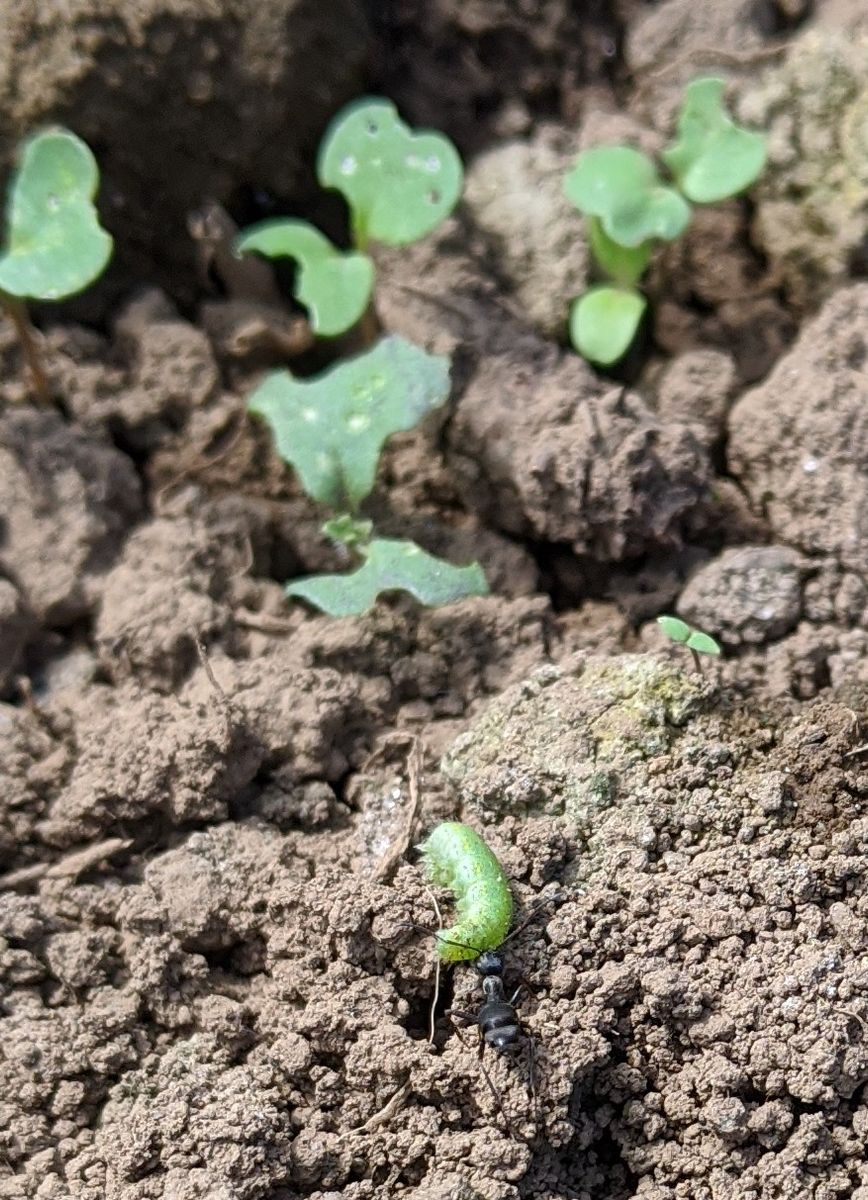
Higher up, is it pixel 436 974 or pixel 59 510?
pixel 59 510

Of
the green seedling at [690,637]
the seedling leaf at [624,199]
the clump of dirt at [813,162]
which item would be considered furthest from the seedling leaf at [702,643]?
the clump of dirt at [813,162]

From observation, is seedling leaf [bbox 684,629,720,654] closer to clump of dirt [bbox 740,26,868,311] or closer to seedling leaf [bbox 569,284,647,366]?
seedling leaf [bbox 569,284,647,366]

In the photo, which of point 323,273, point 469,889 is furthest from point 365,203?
point 469,889

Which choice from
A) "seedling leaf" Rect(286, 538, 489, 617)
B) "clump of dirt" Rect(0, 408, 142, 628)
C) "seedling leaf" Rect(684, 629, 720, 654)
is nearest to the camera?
"seedling leaf" Rect(684, 629, 720, 654)

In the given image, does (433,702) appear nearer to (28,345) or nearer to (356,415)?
(356,415)

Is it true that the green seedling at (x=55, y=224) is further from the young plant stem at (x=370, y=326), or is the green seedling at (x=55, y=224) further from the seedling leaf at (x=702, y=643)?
the seedling leaf at (x=702, y=643)

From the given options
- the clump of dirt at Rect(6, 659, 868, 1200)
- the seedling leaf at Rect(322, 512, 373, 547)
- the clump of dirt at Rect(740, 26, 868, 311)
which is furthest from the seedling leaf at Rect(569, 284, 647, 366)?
the clump of dirt at Rect(6, 659, 868, 1200)
